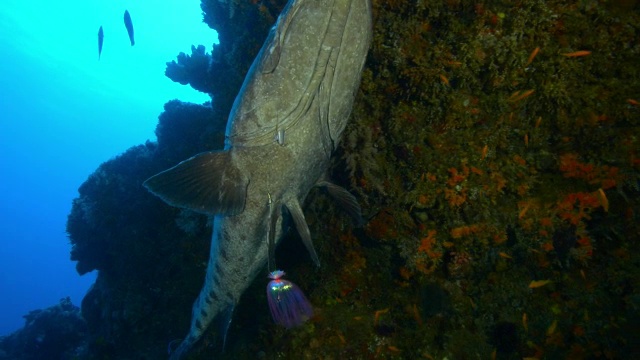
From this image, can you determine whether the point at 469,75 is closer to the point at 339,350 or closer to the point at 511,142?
the point at 511,142

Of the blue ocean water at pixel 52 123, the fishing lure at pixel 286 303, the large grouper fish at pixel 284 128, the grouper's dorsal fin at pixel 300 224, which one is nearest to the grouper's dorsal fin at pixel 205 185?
the large grouper fish at pixel 284 128

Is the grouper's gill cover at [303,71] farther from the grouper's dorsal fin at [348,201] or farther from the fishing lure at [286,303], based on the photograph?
the fishing lure at [286,303]

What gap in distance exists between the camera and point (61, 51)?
4540 inches

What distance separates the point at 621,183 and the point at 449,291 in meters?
1.81

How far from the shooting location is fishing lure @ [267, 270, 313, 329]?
3166 millimetres

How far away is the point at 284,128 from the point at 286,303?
205cm

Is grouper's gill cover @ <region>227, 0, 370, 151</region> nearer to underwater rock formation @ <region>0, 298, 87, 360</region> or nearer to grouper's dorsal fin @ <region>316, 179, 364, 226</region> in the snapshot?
grouper's dorsal fin @ <region>316, 179, 364, 226</region>

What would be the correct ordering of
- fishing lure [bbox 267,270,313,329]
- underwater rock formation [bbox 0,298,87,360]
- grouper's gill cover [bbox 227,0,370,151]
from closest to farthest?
grouper's gill cover [bbox 227,0,370,151], fishing lure [bbox 267,270,313,329], underwater rock formation [bbox 0,298,87,360]

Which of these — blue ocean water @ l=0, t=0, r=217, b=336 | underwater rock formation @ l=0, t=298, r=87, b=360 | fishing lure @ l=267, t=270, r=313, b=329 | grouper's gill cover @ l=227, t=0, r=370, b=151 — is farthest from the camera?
blue ocean water @ l=0, t=0, r=217, b=336

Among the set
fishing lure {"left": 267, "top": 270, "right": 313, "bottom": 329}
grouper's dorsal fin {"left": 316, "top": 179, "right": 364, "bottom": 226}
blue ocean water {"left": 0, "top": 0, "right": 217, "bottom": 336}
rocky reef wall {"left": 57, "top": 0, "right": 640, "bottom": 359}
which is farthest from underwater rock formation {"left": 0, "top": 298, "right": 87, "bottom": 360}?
blue ocean water {"left": 0, "top": 0, "right": 217, "bottom": 336}

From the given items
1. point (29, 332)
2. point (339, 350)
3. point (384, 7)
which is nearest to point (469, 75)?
point (384, 7)

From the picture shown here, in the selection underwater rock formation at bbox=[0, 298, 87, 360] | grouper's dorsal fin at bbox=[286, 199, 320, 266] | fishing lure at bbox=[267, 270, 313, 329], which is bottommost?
underwater rock formation at bbox=[0, 298, 87, 360]

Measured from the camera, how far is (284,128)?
8.51ft

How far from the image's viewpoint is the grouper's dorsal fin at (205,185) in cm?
270
